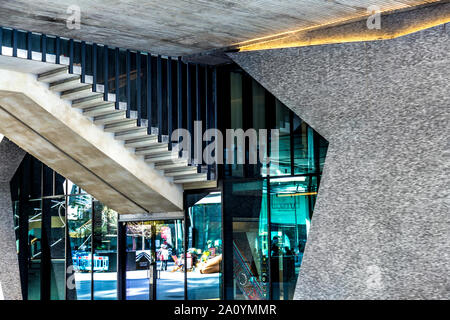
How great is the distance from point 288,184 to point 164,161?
278cm

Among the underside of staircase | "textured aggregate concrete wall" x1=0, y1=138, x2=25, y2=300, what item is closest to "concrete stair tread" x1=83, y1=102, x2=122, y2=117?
the underside of staircase

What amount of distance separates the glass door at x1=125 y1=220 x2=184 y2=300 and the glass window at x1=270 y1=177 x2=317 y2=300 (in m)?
2.70

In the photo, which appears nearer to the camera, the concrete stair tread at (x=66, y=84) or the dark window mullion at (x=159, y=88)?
the concrete stair tread at (x=66, y=84)

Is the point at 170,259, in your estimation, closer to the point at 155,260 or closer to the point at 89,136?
the point at 155,260


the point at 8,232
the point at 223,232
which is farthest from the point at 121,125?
the point at 8,232

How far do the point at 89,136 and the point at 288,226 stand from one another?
436 centimetres

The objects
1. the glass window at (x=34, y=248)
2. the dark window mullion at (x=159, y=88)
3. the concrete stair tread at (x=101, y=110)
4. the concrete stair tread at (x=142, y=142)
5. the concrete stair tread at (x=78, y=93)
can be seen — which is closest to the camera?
the concrete stair tread at (x=78, y=93)

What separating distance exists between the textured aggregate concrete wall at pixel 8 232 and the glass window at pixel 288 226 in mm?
8426

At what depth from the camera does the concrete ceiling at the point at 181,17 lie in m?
11.0

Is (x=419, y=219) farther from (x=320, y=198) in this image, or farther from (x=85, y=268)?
(x=85, y=268)

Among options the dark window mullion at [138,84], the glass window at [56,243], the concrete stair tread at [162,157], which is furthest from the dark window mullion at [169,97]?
the glass window at [56,243]

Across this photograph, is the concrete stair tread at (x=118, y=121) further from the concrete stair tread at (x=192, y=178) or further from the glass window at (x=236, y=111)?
the glass window at (x=236, y=111)

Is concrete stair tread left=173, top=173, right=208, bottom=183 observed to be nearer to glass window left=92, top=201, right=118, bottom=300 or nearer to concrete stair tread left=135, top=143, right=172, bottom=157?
concrete stair tread left=135, top=143, right=172, bottom=157

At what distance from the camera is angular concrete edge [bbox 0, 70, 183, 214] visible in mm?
13211
